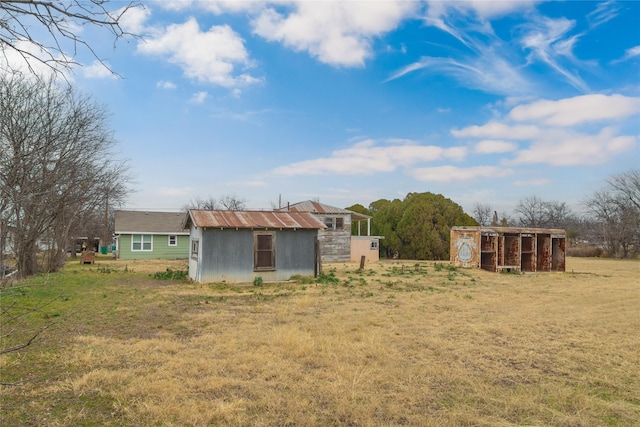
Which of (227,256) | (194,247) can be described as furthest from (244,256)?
(194,247)

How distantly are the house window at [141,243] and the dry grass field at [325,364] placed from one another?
22.7m

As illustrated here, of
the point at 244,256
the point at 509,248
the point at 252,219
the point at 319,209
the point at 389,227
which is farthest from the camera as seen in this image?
the point at 389,227

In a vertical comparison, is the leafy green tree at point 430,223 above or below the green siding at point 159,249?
above

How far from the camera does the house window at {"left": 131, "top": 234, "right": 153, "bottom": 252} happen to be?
3366 cm

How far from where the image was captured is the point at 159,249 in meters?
34.5

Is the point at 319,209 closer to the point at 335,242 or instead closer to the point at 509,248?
the point at 335,242

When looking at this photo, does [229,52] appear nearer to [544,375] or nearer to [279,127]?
[279,127]

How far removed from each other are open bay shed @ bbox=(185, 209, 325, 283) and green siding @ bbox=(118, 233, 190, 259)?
59.6 ft

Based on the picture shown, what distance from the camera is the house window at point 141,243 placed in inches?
1325

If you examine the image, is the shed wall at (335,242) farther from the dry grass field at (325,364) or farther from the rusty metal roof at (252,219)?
the dry grass field at (325,364)

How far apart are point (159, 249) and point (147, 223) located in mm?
2463

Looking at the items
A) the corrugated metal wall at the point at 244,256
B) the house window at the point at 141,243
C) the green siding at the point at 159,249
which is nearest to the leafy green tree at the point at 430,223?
the green siding at the point at 159,249

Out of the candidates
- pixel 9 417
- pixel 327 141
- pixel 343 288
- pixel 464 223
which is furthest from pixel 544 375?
pixel 464 223

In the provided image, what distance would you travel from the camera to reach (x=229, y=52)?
12.0 m
